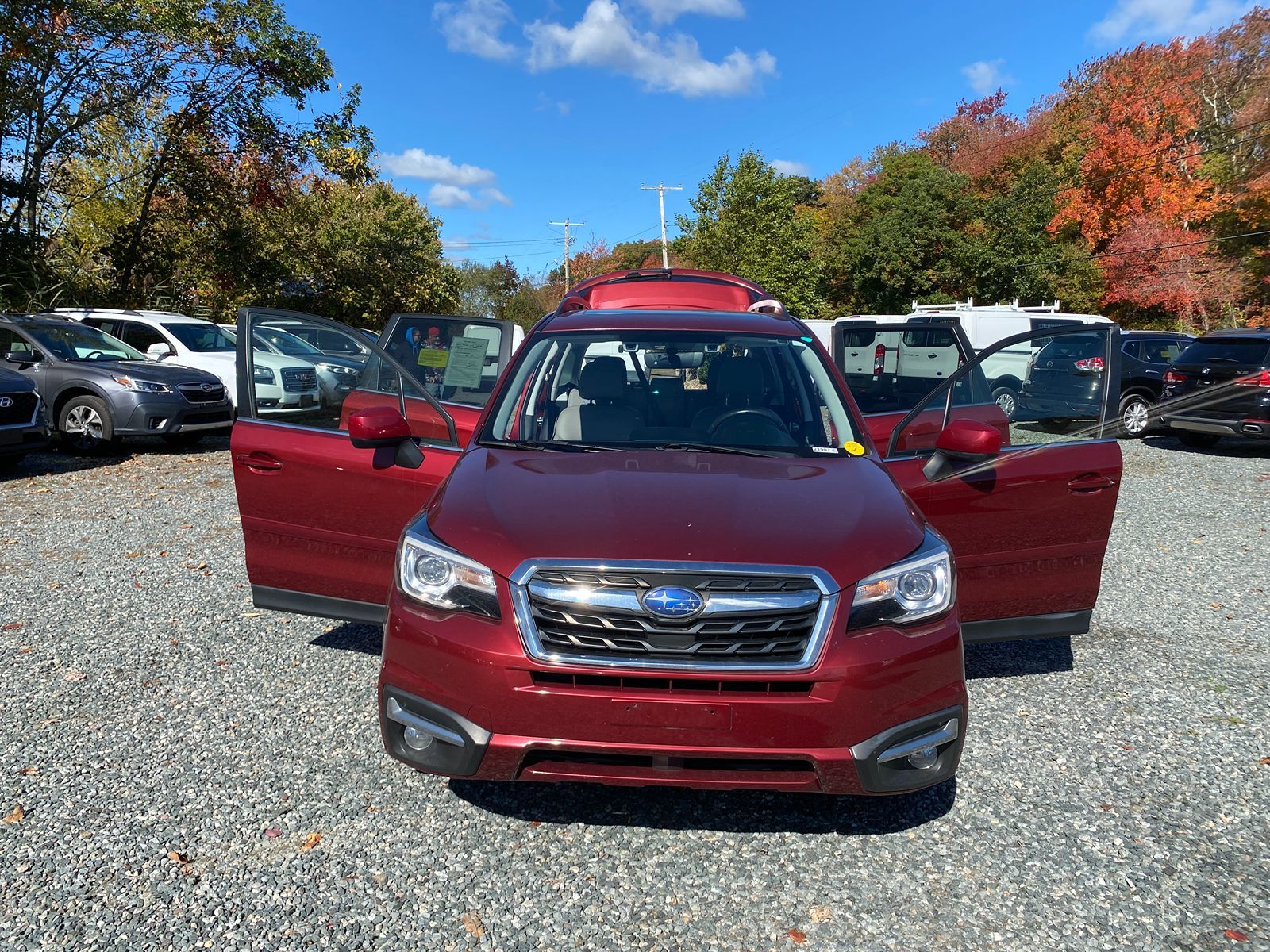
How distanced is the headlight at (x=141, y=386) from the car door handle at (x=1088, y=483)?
10.8 meters

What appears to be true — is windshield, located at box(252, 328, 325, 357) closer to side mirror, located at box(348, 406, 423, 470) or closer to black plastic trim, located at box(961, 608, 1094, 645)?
side mirror, located at box(348, 406, 423, 470)

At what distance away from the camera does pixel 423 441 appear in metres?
3.96

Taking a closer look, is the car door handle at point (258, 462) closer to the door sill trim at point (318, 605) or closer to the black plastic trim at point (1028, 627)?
the door sill trim at point (318, 605)

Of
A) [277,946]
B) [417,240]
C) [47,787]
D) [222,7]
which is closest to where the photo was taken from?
[277,946]

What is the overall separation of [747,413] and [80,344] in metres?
11.3

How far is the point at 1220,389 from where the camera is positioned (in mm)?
13289

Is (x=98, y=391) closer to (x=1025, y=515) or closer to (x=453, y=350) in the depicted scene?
(x=453, y=350)

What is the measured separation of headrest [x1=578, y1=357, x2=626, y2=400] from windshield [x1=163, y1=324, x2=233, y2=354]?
11.3 m

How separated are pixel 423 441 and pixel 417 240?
102 ft

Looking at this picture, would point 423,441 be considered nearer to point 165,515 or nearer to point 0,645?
point 0,645

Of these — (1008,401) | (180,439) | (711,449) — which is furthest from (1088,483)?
(180,439)

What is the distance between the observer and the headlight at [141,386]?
432 inches

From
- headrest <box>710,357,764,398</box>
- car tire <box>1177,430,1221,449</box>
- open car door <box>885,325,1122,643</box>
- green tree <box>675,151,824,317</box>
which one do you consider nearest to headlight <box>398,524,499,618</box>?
headrest <box>710,357,764,398</box>

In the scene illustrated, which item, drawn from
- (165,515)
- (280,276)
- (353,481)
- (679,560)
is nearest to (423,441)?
(353,481)
